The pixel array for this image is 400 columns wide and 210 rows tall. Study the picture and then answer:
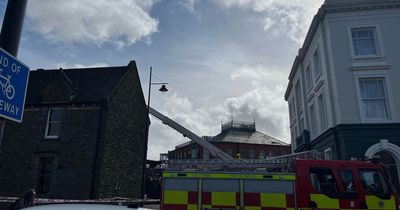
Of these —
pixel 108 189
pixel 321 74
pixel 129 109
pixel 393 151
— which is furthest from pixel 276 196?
pixel 129 109

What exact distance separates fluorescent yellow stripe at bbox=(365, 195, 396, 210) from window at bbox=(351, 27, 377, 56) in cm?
1173

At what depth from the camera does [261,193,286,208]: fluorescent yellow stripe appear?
8898mm

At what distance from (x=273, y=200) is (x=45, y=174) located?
16.2 m

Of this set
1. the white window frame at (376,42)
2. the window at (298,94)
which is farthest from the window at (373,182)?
the window at (298,94)

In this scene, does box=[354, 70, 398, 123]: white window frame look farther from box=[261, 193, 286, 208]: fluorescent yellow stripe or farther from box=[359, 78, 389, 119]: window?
box=[261, 193, 286, 208]: fluorescent yellow stripe

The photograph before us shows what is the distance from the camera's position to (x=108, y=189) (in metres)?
20.8

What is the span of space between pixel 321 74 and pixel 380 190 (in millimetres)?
11981

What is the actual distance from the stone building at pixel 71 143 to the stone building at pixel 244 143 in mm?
31528

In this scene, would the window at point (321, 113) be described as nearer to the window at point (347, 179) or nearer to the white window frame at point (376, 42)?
the white window frame at point (376, 42)

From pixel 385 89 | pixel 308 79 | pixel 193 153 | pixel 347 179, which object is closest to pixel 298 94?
pixel 308 79

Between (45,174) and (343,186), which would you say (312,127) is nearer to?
(343,186)

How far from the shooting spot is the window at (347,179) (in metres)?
9.00

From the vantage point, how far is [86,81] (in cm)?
2408

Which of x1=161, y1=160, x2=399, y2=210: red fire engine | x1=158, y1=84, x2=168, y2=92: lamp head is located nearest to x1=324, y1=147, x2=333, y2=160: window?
x1=161, y1=160, x2=399, y2=210: red fire engine
